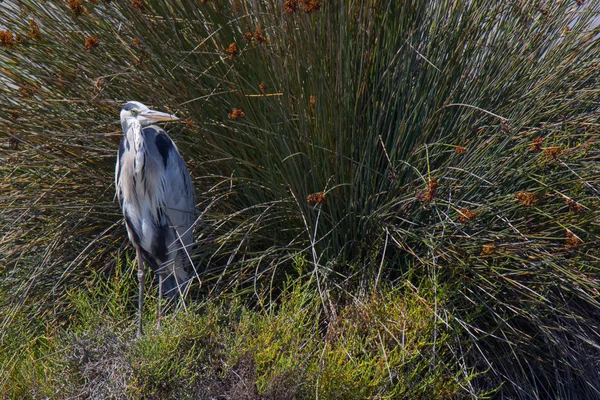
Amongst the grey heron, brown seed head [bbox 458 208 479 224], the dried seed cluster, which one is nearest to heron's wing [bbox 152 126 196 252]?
the grey heron

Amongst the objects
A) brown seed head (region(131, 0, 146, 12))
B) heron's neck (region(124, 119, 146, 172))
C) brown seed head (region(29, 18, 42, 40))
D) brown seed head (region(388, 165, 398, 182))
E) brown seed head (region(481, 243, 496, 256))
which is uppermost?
brown seed head (region(131, 0, 146, 12))

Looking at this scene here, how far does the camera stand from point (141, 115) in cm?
318

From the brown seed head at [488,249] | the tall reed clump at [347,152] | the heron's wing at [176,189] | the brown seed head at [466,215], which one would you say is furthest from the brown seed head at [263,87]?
the brown seed head at [488,249]

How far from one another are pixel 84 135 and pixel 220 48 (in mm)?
697

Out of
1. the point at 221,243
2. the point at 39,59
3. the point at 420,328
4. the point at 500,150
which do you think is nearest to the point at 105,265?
the point at 221,243

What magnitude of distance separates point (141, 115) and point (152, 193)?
0.42 meters

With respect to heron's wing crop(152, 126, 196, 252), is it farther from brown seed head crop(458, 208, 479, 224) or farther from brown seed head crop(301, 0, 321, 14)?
brown seed head crop(458, 208, 479, 224)

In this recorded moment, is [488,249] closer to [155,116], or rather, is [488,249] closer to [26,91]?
[155,116]

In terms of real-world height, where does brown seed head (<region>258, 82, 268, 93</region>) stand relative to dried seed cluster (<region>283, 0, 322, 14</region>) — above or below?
below

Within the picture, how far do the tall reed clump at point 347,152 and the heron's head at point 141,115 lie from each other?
0.20 m

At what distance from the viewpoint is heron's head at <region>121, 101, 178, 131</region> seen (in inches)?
123

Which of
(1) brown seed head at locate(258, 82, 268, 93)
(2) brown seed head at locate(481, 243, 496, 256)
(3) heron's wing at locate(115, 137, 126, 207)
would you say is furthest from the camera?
(3) heron's wing at locate(115, 137, 126, 207)

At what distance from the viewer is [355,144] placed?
135 inches

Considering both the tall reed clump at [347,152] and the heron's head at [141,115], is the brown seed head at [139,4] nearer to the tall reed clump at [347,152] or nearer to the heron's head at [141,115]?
the tall reed clump at [347,152]
